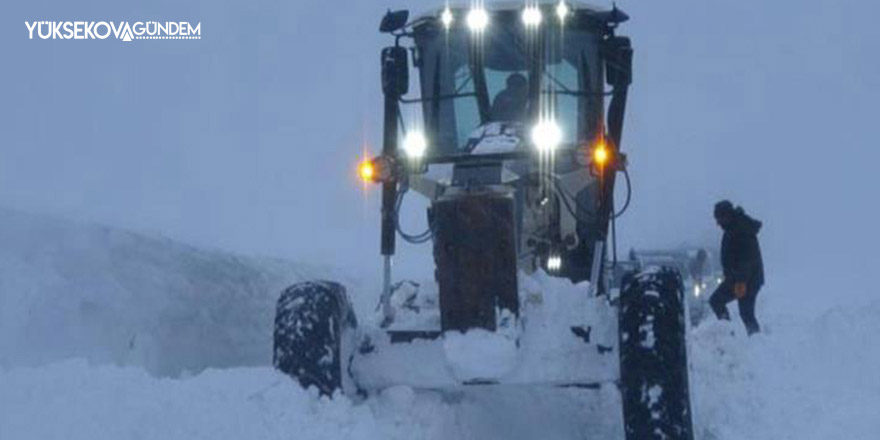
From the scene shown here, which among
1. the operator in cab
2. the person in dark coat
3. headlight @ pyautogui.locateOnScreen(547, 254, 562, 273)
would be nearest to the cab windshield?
the operator in cab

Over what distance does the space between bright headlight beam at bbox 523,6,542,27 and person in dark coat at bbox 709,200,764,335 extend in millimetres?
4624

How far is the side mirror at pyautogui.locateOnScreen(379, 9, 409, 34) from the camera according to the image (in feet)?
29.5

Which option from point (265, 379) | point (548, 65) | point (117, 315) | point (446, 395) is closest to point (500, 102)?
point (548, 65)

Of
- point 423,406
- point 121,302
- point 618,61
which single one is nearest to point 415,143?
point 618,61

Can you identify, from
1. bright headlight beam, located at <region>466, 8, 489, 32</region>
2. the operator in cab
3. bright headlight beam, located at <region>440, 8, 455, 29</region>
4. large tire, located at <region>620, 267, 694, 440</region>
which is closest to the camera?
large tire, located at <region>620, 267, 694, 440</region>

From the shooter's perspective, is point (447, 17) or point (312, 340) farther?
point (447, 17)

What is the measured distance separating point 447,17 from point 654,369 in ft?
10.9

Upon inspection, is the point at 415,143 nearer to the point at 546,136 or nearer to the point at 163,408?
the point at 546,136

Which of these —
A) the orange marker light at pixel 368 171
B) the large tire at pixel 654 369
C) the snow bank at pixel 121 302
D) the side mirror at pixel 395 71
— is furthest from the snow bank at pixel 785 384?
the snow bank at pixel 121 302

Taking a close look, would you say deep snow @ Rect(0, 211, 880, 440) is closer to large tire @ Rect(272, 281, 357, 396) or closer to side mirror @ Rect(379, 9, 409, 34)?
large tire @ Rect(272, 281, 357, 396)

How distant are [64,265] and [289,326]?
6783 millimetres

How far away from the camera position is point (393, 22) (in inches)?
354

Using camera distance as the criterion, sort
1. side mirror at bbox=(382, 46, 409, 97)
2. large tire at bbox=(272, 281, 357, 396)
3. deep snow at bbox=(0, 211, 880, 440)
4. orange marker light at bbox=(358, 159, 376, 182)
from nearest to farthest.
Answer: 1. deep snow at bbox=(0, 211, 880, 440)
2. large tire at bbox=(272, 281, 357, 396)
3. orange marker light at bbox=(358, 159, 376, 182)
4. side mirror at bbox=(382, 46, 409, 97)

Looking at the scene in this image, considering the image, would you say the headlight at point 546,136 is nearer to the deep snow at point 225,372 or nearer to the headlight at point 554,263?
the headlight at point 554,263
